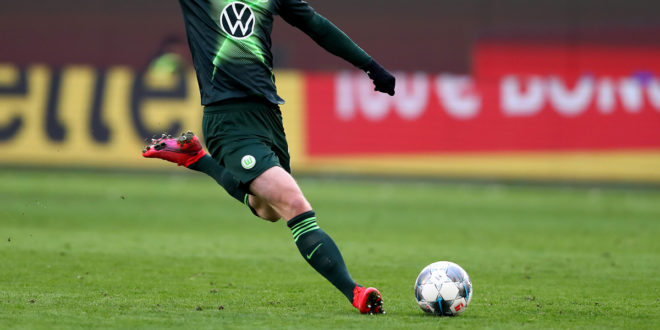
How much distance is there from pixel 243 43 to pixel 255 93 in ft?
1.05

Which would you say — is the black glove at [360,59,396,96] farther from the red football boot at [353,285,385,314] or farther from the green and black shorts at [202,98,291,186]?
the red football boot at [353,285,385,314]

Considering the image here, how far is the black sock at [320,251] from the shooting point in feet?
19.5

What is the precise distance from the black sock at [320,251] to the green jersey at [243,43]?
76 centimetres

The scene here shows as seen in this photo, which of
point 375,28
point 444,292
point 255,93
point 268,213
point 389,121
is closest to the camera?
point 444,292

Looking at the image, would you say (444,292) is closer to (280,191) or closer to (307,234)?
(307,234)

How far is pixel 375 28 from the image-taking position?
23.8m

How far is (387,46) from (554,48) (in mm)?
3869

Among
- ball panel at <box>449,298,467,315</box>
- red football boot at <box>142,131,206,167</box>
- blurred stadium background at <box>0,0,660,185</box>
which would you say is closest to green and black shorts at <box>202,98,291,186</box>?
red football boot at <box>142,131,206,167</box>

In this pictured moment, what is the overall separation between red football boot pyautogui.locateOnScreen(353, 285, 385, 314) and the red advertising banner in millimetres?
13115

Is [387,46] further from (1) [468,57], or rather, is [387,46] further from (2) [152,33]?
(2) [152,33]

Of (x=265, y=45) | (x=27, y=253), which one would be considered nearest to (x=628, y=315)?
(x=265, y=45)

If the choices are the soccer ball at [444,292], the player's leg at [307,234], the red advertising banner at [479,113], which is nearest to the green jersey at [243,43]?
the player's leg at [307,234]

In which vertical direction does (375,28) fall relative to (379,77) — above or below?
below

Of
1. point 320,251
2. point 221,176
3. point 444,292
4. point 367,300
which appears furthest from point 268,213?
point 444,292
